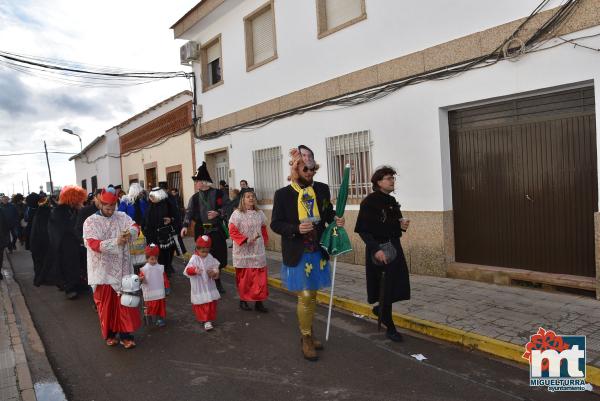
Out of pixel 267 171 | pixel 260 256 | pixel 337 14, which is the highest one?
pixel 337 14

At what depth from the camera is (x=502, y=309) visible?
5.25m

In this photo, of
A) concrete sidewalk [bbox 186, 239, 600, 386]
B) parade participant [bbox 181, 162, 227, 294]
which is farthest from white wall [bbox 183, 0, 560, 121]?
concrete sidewalk [bbox 186, 239, 600, 386]

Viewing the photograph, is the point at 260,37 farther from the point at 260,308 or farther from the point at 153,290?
the point at 153,290

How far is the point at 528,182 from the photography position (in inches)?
244

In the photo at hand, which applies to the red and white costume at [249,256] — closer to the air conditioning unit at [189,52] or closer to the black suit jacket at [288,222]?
the black suit jacket at [288,222]

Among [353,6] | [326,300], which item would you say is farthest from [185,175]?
[326,300]

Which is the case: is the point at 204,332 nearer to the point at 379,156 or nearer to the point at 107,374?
the point at 107,374

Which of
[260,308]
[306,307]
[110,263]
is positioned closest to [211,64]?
[260,308]

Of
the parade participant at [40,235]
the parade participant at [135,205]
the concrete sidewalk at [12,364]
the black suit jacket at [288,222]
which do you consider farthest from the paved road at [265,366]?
the parade participant at [40,235]

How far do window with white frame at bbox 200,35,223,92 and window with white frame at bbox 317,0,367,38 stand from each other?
4650 millimetres

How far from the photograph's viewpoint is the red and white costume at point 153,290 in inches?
211

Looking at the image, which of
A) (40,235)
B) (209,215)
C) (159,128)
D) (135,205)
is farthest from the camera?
(159,128)

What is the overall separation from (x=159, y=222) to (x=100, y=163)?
18040 mm

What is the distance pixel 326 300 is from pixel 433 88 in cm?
354
